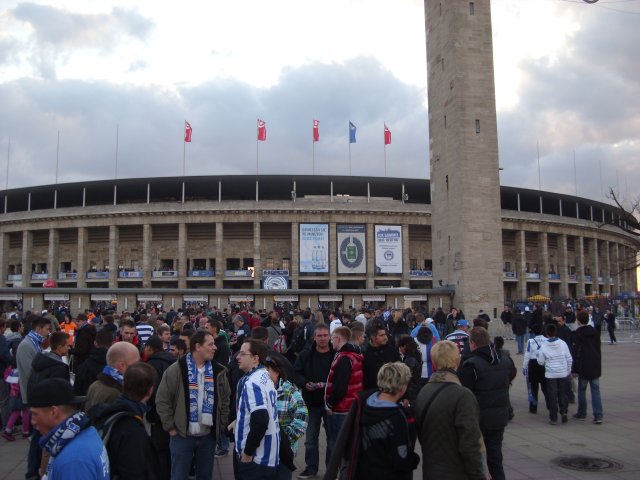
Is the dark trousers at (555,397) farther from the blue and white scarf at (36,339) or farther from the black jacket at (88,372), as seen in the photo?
the blue and white scarf at (36,339)

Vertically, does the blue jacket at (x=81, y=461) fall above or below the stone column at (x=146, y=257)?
below

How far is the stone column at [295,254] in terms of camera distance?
175ft

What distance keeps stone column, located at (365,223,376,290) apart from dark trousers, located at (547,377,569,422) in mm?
43118

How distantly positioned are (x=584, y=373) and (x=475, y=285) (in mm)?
24356

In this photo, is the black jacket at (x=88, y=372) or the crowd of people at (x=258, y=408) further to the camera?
the black jacket at (x=88, y=372)

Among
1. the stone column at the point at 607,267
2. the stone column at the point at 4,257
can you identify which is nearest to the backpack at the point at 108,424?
the stone column at the point at 4,257

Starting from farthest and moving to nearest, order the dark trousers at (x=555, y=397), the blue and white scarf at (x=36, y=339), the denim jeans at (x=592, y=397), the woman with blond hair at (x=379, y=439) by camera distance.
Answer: the dark trousers at (x=555, y=397), the denim jeans at (x=592, y=397), the blue and white scarf at (x=36, y=339), the woman with blond hair at (x=379, y=439)

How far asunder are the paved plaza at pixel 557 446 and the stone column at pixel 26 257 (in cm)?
5470

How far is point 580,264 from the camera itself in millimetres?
64625

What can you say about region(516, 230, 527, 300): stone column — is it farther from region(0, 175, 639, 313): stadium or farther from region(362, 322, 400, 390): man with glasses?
region(362, 322, 400, 390): man with glasses

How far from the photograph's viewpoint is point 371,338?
703 cm

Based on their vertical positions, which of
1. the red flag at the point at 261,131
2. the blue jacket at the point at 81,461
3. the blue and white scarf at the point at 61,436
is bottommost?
the blue jacket at the point at 81,461

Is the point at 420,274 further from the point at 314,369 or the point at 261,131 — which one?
the point at 314,369

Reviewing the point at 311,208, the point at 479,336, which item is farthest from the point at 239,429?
the point at 311,208
